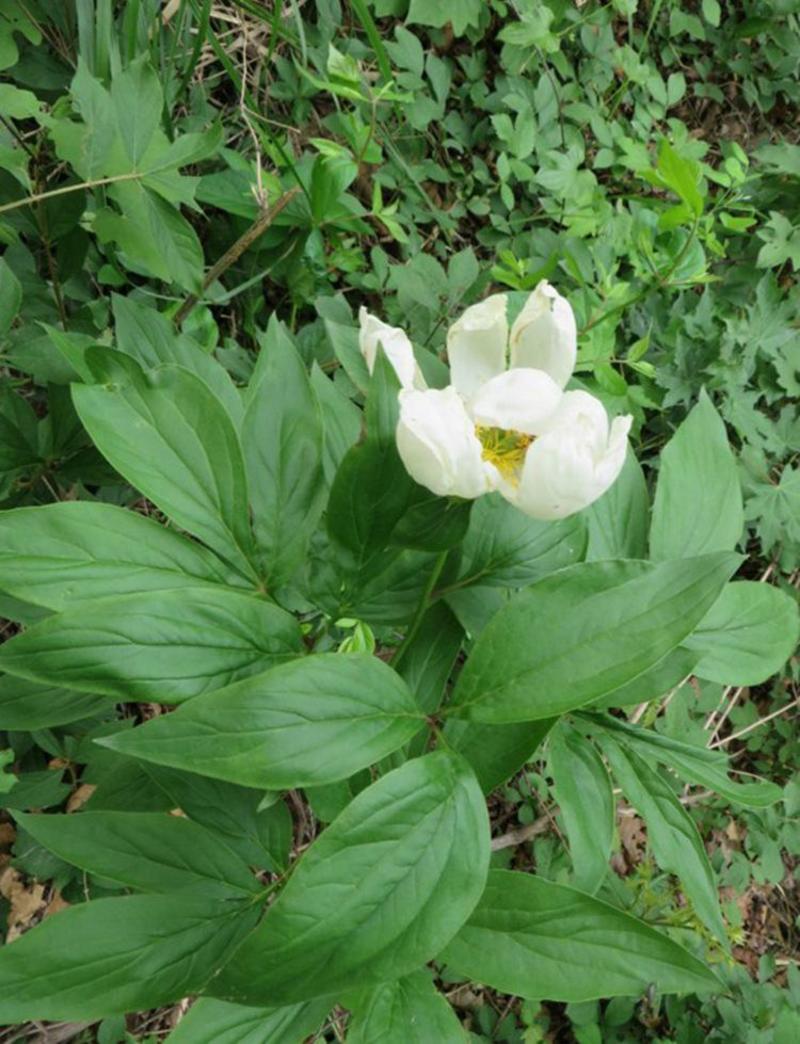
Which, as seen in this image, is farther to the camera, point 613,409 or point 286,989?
point 613,409

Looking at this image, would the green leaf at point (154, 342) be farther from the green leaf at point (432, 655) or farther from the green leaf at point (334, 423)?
the green leaf at point (432, 655)

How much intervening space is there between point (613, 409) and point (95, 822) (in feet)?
3.60

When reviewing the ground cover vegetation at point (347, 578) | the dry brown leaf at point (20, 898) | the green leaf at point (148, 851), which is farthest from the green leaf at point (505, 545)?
the dry brown leaf at point (20, 898)

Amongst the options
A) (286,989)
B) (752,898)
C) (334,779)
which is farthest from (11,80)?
(752,898)

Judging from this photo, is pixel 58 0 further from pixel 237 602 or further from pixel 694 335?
pixel 694 335

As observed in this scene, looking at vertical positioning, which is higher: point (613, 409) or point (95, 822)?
point (95, 822)

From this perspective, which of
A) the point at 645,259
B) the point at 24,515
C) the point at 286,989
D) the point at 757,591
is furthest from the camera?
the point at 645,259

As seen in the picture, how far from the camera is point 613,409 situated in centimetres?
159

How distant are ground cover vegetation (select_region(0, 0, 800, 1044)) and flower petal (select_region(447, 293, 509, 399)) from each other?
0.02 metres

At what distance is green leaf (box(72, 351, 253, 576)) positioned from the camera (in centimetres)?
77

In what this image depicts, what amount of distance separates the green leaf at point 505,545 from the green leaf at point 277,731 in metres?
0.19

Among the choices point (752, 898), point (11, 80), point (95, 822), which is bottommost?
point (752, 898)

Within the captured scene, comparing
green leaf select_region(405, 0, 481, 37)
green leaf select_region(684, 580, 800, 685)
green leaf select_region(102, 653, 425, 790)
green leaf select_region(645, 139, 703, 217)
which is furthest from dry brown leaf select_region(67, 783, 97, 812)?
green leaf select_region(405, 0, 481, 37)

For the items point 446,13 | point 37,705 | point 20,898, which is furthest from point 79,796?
point 446,13
